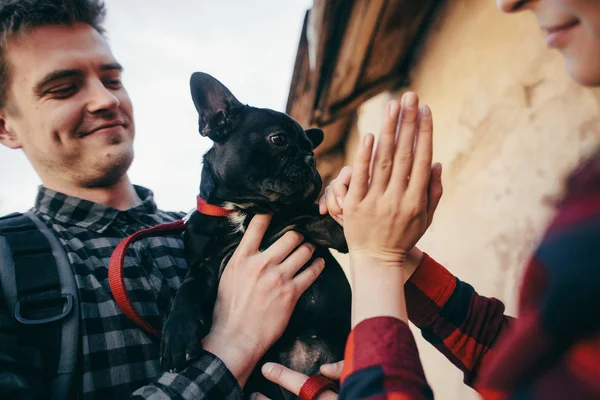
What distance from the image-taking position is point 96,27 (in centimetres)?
199

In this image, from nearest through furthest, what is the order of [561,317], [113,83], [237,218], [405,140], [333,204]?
[561,317] < [405,140] < [333,204] < [237,218] < [113,83]

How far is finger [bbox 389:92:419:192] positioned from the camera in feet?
3.04

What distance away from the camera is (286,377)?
1.23 meters

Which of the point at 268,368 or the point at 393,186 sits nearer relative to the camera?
the point at 393,186

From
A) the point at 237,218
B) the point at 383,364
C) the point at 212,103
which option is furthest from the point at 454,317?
the point at 212,103

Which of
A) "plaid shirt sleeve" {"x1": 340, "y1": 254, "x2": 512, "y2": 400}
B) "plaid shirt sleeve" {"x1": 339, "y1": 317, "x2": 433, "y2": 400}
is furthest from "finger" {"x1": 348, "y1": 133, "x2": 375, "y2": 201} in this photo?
"plaid shirt sleeve" {"x1": 340, "y1": 254, "x2": 512, "y2": 400}

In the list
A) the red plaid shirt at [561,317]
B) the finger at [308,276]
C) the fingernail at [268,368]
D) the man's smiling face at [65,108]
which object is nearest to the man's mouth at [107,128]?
the man's smiling face at [65,108]

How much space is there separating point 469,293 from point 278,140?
0.90 metres

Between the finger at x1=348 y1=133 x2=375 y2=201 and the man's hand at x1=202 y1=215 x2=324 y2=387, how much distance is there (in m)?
0.58

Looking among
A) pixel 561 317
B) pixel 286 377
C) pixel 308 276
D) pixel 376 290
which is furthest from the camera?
pixel 308 276

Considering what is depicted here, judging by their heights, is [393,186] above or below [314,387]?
above

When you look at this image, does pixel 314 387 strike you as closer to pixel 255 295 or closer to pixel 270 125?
pixel 255 295

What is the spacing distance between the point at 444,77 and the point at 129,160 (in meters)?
1.85

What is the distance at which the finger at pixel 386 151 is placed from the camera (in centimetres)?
92
